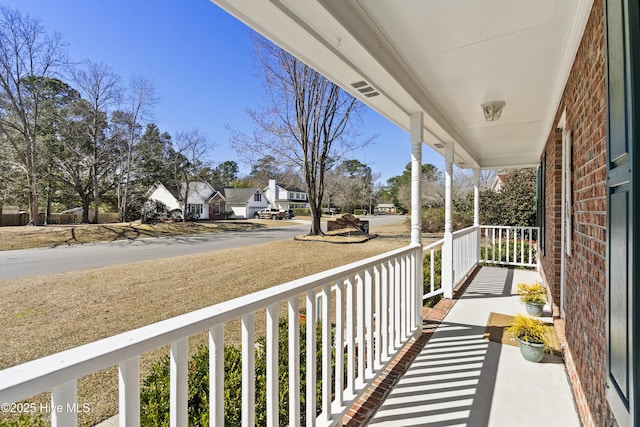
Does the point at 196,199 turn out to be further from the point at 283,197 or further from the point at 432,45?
the point at 432,45

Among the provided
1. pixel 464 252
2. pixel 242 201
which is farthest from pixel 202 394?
pixel 242 201

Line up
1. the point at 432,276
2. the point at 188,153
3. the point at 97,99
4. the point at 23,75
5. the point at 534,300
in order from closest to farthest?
the point at 23,75
the point at 534,300
the point at 432,276
the point at 97,99
the point at 188,153

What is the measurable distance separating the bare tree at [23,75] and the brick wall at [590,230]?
14.1ft

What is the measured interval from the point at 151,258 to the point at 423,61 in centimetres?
657

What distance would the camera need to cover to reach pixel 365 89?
2354 millimetres

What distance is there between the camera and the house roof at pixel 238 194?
31803mm

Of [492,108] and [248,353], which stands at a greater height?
[492,108]

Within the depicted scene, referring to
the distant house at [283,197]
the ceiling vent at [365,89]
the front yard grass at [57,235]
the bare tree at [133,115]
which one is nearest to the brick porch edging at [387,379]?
the ceiling vent at [365,89]

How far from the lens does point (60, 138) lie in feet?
13.1

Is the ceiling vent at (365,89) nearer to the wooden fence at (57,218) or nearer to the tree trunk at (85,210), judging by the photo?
the wooden fence at (57,218)

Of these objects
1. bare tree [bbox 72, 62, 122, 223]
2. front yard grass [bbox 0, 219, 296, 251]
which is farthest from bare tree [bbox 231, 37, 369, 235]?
bare tree [bbox 72, 62, 122, 223]

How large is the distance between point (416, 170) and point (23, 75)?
4081 mm

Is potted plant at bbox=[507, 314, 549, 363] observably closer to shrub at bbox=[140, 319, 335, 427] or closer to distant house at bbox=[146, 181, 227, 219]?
shrub at bbox=[140, 319, 335, 427]

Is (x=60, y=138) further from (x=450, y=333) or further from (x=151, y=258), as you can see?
(x=450, y=333)
